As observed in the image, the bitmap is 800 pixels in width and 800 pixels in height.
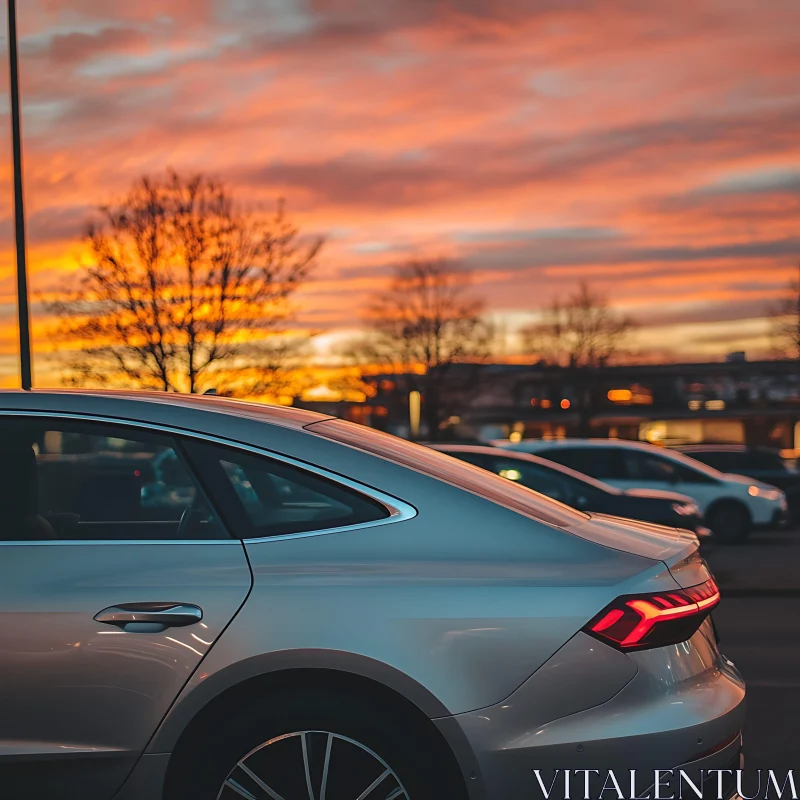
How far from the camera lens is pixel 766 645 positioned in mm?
7883

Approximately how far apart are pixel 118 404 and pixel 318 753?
125 cm

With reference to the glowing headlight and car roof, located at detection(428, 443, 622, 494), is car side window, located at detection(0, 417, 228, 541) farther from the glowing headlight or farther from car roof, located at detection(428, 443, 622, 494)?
the glowing headlight

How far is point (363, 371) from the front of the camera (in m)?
64.1

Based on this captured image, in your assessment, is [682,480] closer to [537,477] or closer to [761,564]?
[761,564]

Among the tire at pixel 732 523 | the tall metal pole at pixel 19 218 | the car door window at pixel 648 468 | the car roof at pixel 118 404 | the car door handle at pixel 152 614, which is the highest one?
the tall metal pole at pixel 19 218

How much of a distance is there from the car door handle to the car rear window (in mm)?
744

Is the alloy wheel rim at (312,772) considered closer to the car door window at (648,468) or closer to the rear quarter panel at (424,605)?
the rear quarter panel at (424,605)

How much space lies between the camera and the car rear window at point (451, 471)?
Result: 3.41 metres

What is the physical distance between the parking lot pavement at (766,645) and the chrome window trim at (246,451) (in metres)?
2.43

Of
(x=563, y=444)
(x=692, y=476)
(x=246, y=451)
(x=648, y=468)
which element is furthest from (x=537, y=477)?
(x=246, y=451)

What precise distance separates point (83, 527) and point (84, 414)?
36cm

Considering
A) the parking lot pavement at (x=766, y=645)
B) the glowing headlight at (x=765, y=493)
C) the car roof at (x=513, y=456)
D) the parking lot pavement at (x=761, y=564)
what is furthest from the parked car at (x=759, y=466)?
the car roof at (x=513, y=456)

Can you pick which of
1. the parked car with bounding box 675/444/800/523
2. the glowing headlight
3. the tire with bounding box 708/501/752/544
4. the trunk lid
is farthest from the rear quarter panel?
the parked car with bounding box 675/444/800/523

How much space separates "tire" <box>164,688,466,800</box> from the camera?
3.04m
